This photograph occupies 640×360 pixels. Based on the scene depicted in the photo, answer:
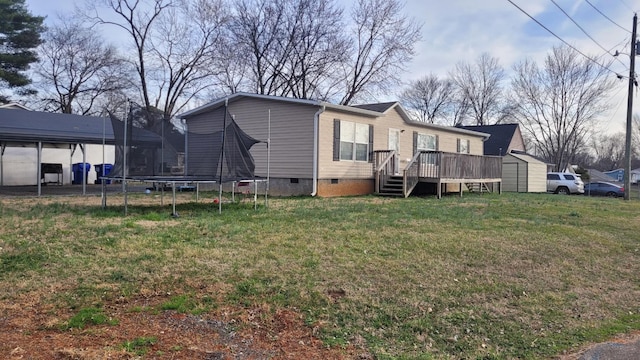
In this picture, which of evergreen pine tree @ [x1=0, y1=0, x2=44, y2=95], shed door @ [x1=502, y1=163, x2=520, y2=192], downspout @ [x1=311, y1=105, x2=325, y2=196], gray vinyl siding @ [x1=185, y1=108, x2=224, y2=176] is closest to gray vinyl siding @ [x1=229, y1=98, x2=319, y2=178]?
downspout @ [x1=311, y1=105, x2=325, y2=196]

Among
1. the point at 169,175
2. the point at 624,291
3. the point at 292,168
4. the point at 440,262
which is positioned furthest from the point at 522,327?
the point at 292,168

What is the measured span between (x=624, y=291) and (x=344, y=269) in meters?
3.30

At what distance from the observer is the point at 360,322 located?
391 cm

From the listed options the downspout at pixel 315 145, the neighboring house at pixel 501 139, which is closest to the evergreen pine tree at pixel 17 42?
the downspout at pixel 315 145

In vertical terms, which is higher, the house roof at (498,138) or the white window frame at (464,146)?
the house roof at (498,138)

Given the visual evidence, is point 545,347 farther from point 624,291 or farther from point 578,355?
point 624,291

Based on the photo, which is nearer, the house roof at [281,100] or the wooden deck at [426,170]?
the house roof at [281,100]

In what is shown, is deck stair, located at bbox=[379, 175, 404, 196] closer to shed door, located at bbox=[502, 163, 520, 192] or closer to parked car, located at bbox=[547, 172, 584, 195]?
shed door, located at bbox=[502, 163, 520, 192]

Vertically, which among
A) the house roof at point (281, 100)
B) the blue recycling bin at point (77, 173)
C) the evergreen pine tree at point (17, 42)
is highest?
the evergreen pine tree at point (17, 42)

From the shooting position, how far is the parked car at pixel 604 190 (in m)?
26.4

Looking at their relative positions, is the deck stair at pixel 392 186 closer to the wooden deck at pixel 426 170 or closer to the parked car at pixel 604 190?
the wooden deck at pixel 426 170

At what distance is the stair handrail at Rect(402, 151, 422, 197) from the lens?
15023mm

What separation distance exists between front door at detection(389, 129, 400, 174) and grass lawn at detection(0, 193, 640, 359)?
855cm

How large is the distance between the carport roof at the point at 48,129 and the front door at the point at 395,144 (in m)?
9.76
